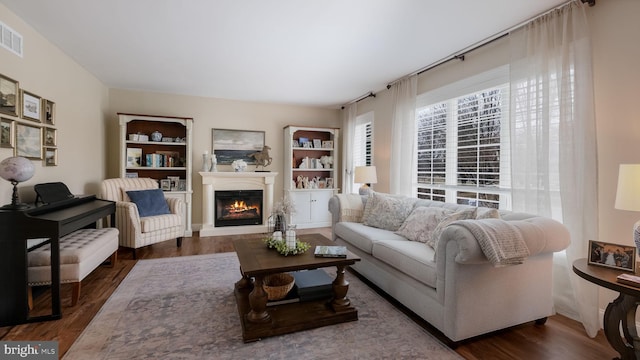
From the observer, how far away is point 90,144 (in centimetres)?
421

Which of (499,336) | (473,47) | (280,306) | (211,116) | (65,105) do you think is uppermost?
(473,47)

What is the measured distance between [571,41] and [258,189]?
185 inches

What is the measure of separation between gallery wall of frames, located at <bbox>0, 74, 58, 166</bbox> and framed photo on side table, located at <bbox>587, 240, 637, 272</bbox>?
4.56 metres

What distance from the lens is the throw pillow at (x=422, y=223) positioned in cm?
271

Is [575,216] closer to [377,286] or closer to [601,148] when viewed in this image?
[601,148]

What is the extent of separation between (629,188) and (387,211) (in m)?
2.02

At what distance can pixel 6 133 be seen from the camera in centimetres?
249

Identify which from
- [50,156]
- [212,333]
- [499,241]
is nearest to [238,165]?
[50,156]

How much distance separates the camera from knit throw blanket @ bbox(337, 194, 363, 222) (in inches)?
147

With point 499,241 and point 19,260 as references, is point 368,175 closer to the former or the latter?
point 499,241

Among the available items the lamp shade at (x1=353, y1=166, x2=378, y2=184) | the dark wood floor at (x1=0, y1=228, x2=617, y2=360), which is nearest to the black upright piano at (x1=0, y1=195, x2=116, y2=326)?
the dark wood floor at (x1=0, y1=228, x2=617, y2=360)

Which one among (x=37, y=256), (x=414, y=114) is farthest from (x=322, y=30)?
(x=37, y=256)

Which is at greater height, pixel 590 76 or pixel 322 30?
pixel 322 30

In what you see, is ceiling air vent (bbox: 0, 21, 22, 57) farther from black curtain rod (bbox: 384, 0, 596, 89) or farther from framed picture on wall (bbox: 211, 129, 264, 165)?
black curtain rod (bbox: 384, 0, 596, 89)
